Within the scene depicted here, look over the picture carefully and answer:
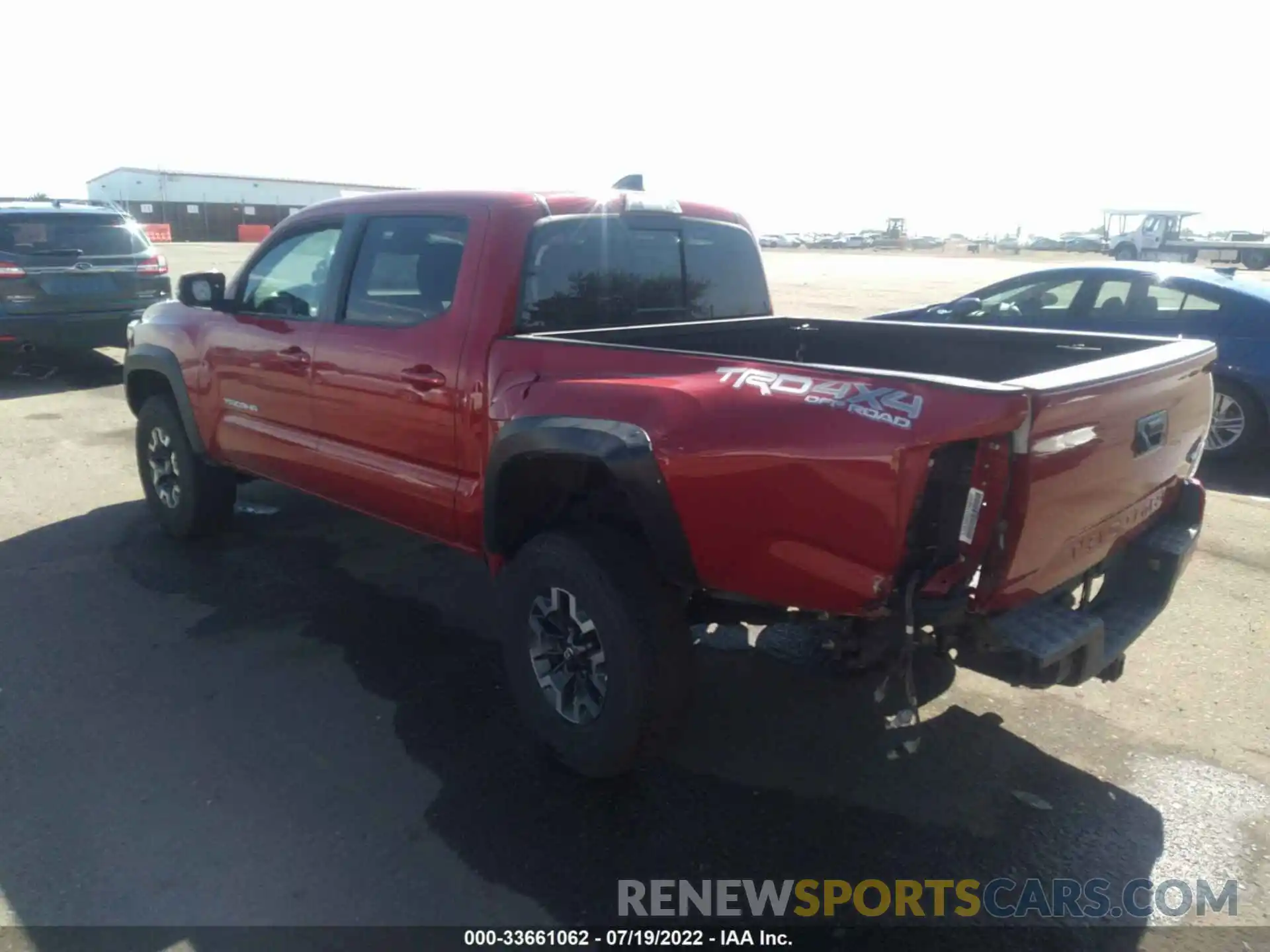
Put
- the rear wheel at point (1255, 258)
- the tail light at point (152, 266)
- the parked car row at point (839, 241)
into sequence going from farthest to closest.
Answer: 1. the parked car row at point (839, 241)
2. the rear wheel at point (1255, 258)
3. the tail light at point (152, 266)

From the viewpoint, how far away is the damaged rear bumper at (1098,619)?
104 inches

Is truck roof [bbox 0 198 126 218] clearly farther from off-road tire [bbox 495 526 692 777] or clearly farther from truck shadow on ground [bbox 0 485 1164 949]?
off-road tire [bbox 495 526 692 777]

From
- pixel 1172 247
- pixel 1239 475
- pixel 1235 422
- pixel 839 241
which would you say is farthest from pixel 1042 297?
pixel 839 241

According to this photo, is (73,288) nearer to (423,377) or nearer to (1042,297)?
(423,377)

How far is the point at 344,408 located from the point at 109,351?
1038 cm

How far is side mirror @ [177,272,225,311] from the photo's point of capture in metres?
4.92

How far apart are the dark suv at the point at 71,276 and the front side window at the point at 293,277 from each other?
20.8 feet

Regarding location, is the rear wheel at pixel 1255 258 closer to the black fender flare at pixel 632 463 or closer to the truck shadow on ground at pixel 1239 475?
the truck shadow on ground at pixel 1239 475

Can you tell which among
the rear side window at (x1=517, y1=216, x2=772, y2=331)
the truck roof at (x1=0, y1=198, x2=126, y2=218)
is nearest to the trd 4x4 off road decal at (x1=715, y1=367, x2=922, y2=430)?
the rear side window at (x1=517, y1=216, x2=772, y2=331)

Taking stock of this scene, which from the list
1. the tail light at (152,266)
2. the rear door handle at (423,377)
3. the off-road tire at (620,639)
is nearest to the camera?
the off-road tire at (620,639)

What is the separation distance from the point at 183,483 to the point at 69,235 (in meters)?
6.45

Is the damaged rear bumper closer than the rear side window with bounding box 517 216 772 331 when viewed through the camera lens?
Yes

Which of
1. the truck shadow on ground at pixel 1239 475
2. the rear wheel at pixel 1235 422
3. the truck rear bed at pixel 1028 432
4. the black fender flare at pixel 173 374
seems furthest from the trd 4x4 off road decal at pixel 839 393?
the rear wheel at pixel 1235 422
